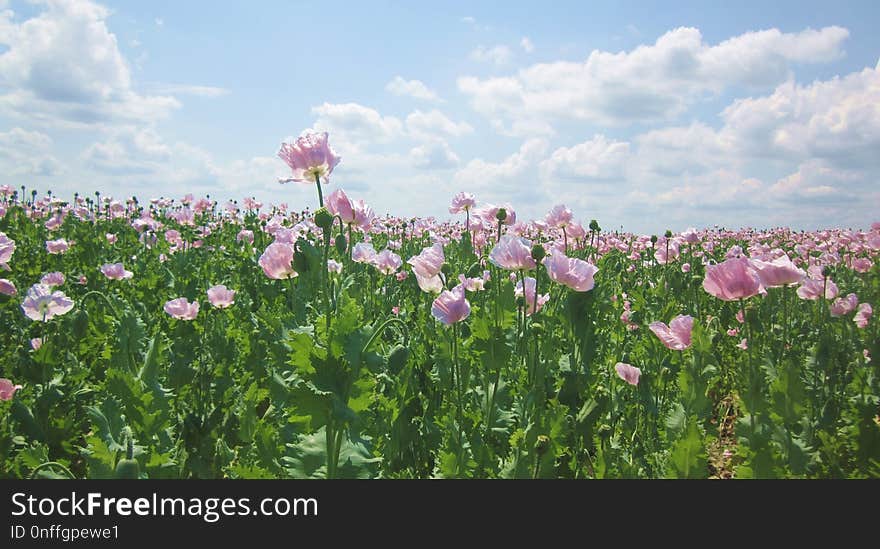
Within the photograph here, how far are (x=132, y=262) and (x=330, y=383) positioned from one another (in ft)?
24.0

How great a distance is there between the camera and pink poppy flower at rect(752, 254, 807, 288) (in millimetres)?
2318

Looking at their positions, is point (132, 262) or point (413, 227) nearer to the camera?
point (132, 262)

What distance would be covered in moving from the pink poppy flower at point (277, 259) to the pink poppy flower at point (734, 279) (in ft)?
6.33

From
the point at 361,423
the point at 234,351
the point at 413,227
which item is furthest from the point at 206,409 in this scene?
the point at 413,227

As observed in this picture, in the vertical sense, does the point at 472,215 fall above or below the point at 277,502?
above

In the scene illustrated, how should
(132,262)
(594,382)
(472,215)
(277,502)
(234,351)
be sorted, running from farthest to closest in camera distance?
(132,262), (472,215), (234,351), (594,382), (277,502)

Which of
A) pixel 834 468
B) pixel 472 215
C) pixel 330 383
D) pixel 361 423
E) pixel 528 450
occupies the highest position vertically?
pixel 472 215

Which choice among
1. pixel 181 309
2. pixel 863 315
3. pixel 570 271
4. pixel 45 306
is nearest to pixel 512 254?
pixel 570 271

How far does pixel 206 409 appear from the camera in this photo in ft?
9.82

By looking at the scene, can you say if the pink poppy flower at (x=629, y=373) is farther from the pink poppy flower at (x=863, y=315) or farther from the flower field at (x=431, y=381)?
the pink poppy flower at (x=863, y=315)

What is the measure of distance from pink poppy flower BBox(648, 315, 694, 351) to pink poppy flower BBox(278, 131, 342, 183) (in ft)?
6.02

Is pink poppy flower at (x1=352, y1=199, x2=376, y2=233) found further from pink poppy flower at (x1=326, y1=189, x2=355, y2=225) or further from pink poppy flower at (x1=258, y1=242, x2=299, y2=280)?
pink poppy flower at (x1=258, y1=242, x2=299, y2=280)

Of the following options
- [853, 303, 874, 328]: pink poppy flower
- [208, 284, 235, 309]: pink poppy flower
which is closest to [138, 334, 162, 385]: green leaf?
[208, 284, 235, 309]: pink poppy flower

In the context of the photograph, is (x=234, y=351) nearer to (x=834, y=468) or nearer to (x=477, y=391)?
(x=477, y=391)
